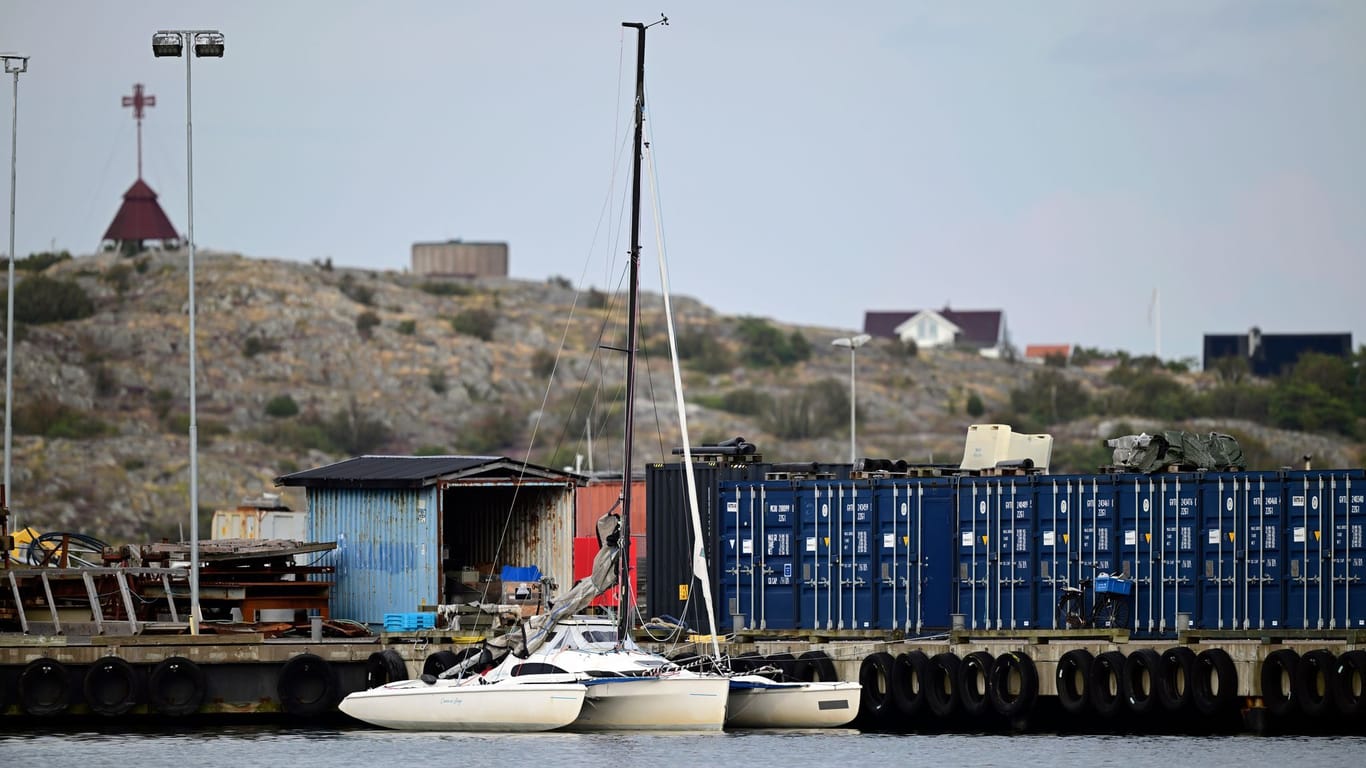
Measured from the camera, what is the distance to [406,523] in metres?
47.7

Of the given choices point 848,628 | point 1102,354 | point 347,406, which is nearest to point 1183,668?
point 848,628

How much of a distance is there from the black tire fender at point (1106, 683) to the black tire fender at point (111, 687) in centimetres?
1937

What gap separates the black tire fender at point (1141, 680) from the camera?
37.2m

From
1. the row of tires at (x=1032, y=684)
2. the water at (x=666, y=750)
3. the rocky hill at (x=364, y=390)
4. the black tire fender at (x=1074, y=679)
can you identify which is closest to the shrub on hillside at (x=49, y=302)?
the rocky hill at (x=364, y=390)

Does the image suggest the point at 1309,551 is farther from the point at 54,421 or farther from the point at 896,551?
the point at 54,421

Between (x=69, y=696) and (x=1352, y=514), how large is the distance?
85.5ft

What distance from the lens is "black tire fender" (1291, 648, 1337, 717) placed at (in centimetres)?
3575

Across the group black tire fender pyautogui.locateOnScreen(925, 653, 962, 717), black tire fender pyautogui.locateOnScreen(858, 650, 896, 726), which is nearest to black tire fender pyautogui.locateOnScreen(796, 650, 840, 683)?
black tire fender pyautogui.locateOnScreen(858, 650, 896, 726)

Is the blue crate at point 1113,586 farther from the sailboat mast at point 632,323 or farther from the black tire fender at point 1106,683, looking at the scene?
the sailboat mast at point 632,323

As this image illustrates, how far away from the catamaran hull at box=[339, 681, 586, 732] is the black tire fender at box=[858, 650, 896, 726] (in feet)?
20.3

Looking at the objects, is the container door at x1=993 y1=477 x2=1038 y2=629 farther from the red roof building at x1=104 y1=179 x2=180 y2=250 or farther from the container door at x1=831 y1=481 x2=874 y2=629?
the red roof building at x1=104 y1=179 x2=180 y2=250

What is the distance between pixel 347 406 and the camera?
11869cm

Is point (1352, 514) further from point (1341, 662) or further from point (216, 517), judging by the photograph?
point (216, 517)

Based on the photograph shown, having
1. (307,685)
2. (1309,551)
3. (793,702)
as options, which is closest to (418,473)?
(307,685)
